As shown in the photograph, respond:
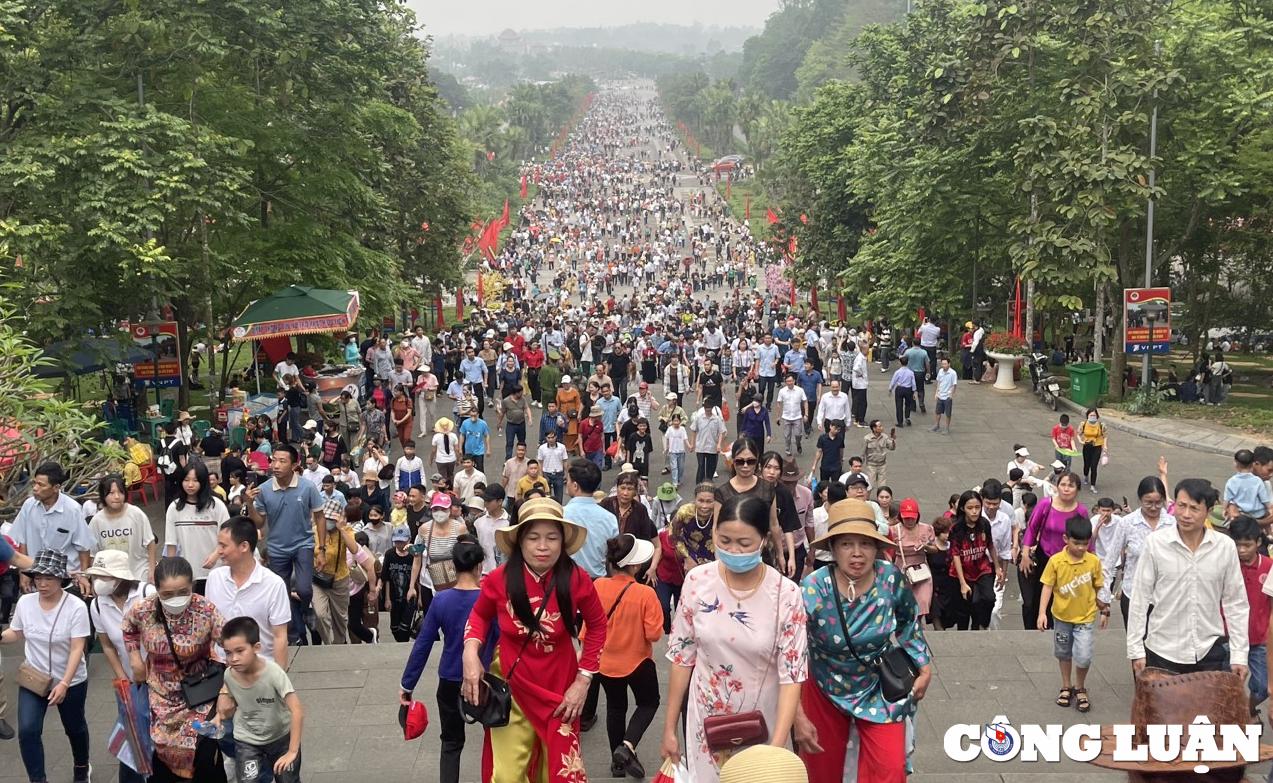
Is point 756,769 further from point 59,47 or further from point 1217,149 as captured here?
point 1217,149

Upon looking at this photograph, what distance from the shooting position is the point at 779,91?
15600cm

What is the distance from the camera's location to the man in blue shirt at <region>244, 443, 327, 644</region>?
8906mm

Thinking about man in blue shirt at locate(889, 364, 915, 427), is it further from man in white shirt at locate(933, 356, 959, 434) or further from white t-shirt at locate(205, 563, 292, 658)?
white t-shirt at locate(205, 563, 292, 658)

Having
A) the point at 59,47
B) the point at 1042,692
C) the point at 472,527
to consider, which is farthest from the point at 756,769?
the point at 59,47

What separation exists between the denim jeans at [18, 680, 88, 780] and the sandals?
224 inches

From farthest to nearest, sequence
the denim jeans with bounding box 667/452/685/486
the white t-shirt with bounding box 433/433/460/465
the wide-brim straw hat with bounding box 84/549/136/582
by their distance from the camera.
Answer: the denim jeans with bounding box 667/452/685/486, the white t-shirt with bounding box 433/433/460/465, the wide-brim straw hat with bounding box 84/549/136/582

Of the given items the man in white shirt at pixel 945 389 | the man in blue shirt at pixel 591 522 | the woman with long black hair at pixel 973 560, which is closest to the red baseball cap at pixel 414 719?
the man in blue shirt at pixel 591 522

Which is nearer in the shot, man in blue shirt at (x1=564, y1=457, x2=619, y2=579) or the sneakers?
the sneakers

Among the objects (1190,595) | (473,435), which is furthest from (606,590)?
(473,435)

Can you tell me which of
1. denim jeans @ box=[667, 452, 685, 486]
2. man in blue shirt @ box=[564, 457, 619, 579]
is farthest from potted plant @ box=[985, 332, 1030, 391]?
man in blue shirt @ box=[564, 457, 619, 579]

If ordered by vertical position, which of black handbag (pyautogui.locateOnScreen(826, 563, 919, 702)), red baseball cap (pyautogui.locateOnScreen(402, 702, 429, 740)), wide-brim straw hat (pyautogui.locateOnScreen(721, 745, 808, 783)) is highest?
wide-brim straw hat (pyautogui.locateOnScreen(721, 745, 808, 783))

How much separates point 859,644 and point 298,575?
537 centimetres

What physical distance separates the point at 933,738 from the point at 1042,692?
1.05 meters

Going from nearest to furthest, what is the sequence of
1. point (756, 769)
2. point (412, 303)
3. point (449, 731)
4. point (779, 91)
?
point (756, 769)
point (449, 731)
point (412, 303)
point (779, 91)
